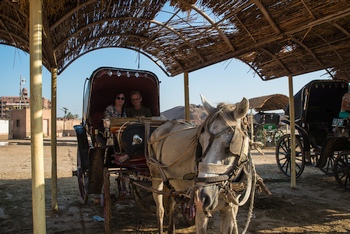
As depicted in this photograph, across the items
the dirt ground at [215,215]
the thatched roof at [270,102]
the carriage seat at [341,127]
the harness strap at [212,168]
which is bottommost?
the dirt ground at [215,215]

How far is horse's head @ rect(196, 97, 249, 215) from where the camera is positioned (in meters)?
2.46

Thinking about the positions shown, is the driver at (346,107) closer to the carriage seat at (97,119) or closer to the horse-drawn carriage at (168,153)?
the horse-drawn carriage at (168,153)

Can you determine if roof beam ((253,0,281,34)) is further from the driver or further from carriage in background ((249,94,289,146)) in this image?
carriage in background ((249,94,289,146))

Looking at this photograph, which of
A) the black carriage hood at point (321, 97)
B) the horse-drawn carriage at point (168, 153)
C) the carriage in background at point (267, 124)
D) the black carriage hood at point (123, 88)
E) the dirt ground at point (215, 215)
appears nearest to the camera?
the horse-drawn carriage at point (168, 153)

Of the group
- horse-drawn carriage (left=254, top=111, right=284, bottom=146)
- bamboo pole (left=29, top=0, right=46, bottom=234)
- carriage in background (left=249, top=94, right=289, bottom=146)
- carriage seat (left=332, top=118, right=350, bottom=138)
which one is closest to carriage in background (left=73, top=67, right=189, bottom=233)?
bamboo pole (left=29, top=0, right=46, bottom=234)

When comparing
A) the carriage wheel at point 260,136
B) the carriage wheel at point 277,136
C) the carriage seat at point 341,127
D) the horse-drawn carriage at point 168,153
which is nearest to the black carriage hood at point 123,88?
the horse-drawn carriage at point 168,153

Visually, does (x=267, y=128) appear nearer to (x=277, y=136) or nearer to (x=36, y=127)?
(x=277, y=136)

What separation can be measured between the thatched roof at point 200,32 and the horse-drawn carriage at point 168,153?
821 millimetres

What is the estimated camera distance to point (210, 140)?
8.80ft

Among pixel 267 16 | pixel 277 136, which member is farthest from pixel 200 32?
pixel 277 136

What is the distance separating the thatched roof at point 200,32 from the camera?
Answer: 14.5 feet

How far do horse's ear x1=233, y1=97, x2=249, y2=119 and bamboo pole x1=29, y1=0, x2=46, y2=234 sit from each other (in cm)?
179

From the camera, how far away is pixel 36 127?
110 inches

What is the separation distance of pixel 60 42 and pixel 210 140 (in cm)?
402
